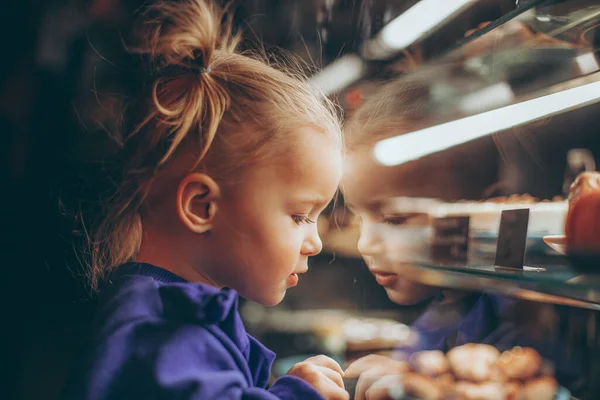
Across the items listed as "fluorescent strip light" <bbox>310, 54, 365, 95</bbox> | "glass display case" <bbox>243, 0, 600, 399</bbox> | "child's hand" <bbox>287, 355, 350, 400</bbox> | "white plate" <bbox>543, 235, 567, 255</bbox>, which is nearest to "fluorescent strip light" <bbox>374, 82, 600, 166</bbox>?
"glass display case" <bbox>243, 0, 600, 399</bbox>

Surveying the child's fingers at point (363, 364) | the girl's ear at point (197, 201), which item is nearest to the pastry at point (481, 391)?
the child's fingers at point (363, 364)

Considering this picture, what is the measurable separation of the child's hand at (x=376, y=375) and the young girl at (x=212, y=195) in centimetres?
4

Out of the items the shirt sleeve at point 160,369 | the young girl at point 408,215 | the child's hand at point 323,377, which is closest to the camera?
the shirt sleeve at point 160,369

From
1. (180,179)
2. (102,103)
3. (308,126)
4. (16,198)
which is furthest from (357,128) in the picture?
(16,198)

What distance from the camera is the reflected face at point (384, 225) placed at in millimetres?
788

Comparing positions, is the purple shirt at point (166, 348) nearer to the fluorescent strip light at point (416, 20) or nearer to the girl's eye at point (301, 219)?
the girl's eye at point (301, 219)

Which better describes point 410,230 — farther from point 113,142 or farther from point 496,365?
point 113,142

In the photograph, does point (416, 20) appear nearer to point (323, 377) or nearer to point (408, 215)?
point (408, 215)

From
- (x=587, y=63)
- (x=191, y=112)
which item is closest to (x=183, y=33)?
(x=191, y=112)

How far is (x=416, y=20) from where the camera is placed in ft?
2.64

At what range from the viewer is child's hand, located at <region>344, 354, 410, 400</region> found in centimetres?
73

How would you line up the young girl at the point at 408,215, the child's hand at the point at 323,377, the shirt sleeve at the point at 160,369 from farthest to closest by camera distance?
the young girl at the point at 408,215
the child's hand at the point at 323,377
the shirt sleeve at the point at 160,369

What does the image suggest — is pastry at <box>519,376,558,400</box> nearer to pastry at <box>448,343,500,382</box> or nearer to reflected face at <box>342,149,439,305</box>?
pastry at <box>448,343,500,382</box>

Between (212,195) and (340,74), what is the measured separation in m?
0.28
